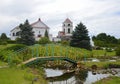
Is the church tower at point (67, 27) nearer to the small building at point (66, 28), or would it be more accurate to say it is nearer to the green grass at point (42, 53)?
the small building at point (66, 28)

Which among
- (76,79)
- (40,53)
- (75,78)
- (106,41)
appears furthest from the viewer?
(106,41)

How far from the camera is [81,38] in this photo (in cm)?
5666

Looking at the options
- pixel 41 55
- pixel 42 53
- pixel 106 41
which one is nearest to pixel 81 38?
pixel 42 53

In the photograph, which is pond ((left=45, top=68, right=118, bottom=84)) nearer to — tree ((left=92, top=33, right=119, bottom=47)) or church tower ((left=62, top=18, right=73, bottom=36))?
tree ((left=92, top=33, right=119, bottom=47))

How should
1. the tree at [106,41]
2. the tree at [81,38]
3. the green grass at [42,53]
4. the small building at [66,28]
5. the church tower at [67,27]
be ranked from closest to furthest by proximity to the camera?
1. the green grass at [42,53]
2. the tree at [81,38]
3. the tree at [106,41]
4. the small building at [66,28]
5. the church tower at [67,27]

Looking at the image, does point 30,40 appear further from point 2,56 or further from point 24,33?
point 2,56

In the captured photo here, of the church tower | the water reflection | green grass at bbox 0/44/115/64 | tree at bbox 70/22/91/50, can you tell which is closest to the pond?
the water reflection

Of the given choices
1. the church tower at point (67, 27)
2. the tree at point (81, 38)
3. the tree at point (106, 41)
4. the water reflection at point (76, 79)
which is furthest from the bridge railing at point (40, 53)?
the church tower at point (67, 27)

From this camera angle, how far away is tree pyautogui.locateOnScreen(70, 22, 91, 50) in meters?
56.3

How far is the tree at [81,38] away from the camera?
2218 inches

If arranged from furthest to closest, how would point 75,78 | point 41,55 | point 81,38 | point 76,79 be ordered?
point 81,38 < point 41,55 < point 75,78 < point 76,79

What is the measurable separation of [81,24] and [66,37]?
36477mm

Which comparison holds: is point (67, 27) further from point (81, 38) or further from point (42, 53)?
point (42, 53)

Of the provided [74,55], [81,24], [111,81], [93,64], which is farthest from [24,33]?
[111,81]
